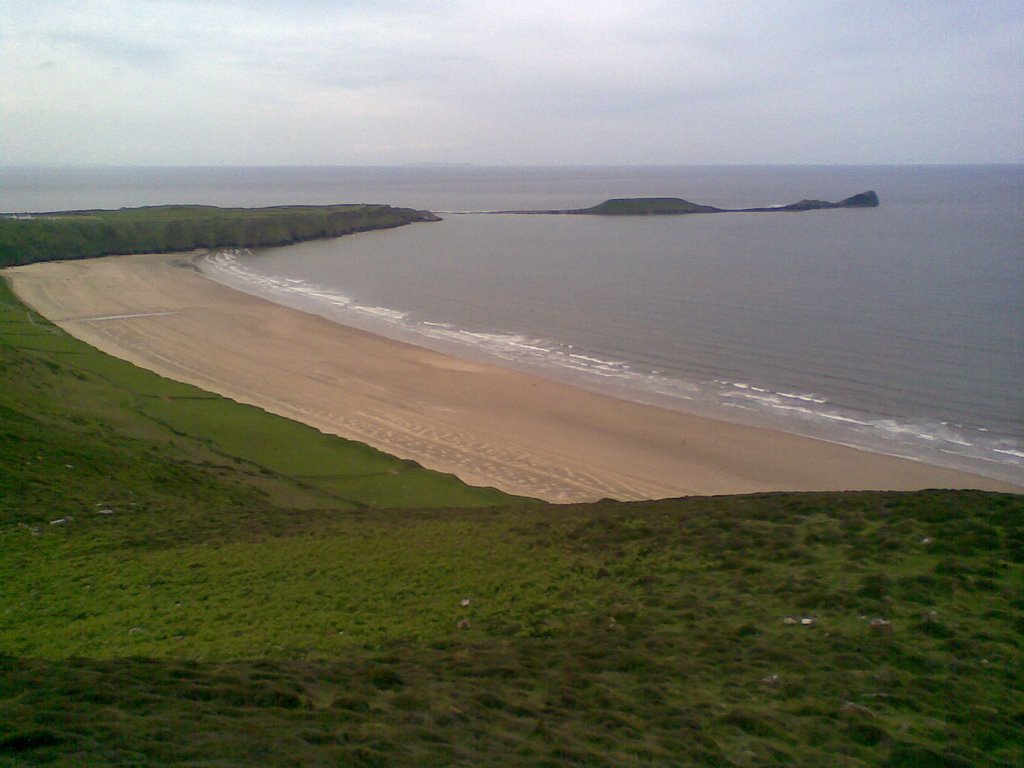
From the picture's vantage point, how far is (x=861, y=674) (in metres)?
7.92

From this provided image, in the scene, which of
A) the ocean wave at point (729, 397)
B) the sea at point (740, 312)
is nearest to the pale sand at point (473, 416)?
the ocean wave at point (729, 397)

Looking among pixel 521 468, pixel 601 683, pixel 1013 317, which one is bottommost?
pixel 521 468

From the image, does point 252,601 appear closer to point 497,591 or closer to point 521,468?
point 497,591

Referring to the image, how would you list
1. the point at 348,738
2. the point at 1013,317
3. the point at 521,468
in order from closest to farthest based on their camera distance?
the point at 348,738 < the point at 521,468 < the point at 1013,317

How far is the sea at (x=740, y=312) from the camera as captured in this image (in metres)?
27.0

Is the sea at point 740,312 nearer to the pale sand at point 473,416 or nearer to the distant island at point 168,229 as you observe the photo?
the pale sand at point 473,416

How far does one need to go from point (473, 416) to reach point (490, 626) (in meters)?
16.7

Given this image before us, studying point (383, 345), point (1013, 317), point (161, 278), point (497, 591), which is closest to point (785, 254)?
point (1013, 317)

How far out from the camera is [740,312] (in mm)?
43531

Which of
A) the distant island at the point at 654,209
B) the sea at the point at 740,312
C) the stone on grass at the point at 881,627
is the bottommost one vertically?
the stone on grass at the point at 881,627

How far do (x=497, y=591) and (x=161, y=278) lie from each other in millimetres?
52017

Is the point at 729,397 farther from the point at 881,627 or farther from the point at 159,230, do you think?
the point at 159,230

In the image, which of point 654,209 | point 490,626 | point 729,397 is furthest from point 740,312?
point 654,209

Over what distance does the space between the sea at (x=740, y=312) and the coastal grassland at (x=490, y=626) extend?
13.5 m
